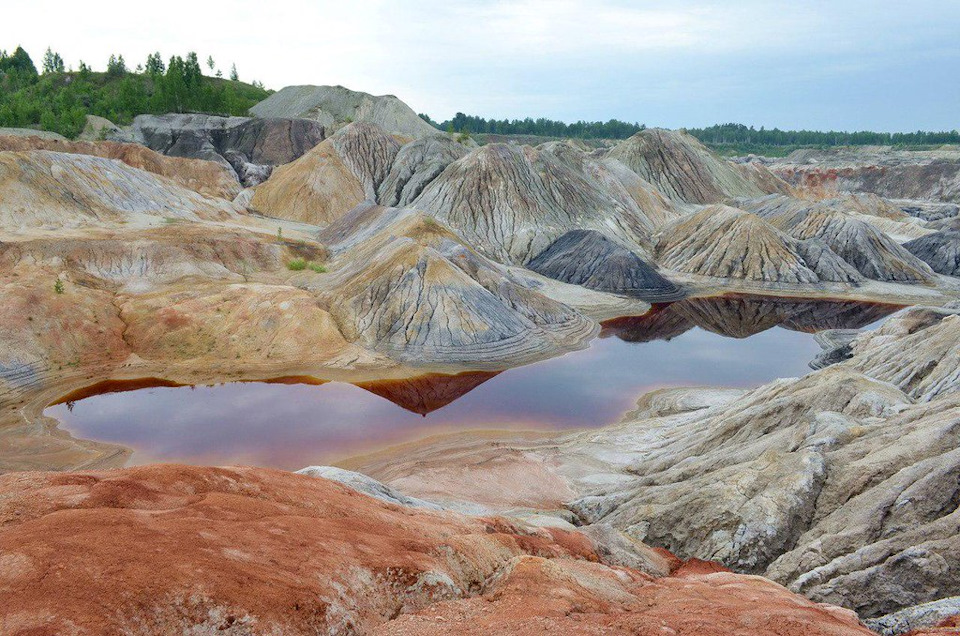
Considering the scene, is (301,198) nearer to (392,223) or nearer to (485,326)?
(392,223)

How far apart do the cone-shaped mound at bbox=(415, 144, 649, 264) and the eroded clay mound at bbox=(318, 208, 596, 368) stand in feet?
49.7

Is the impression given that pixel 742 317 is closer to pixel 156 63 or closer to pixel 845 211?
pixel 845 211

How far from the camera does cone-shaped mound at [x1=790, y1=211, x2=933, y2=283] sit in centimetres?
5253

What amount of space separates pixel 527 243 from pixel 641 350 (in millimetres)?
20951

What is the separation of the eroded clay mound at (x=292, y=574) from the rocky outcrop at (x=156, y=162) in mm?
57043

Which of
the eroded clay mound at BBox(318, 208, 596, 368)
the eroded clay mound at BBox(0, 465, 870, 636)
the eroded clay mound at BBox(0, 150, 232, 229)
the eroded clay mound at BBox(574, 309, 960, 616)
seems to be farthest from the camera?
the eroded clay mound at BBox(0, 150, 232, 229)

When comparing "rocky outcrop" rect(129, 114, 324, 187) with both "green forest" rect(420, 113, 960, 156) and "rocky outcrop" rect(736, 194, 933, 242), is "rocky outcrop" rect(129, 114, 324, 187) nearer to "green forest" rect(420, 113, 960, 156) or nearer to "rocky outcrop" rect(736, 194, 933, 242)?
"rocky outcrop" rect(736, 194, 933, 242)

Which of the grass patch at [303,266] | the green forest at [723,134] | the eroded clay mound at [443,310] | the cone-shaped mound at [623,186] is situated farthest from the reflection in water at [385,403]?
the green forest at [723,134]

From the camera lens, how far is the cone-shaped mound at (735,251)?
51312mm

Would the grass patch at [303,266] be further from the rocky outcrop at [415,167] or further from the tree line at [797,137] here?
the tree line at [797,137]

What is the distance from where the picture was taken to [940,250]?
56312 mm

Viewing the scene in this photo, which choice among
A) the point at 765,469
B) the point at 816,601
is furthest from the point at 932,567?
the point at 765,469

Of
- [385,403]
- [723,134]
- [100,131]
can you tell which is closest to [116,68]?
[100,131]

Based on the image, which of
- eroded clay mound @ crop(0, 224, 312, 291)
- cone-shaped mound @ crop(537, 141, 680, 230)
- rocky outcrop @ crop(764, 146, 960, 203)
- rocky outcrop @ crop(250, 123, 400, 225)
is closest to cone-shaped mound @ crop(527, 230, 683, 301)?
cone-shaped mound @ crop(537, 141, 680, 230)
